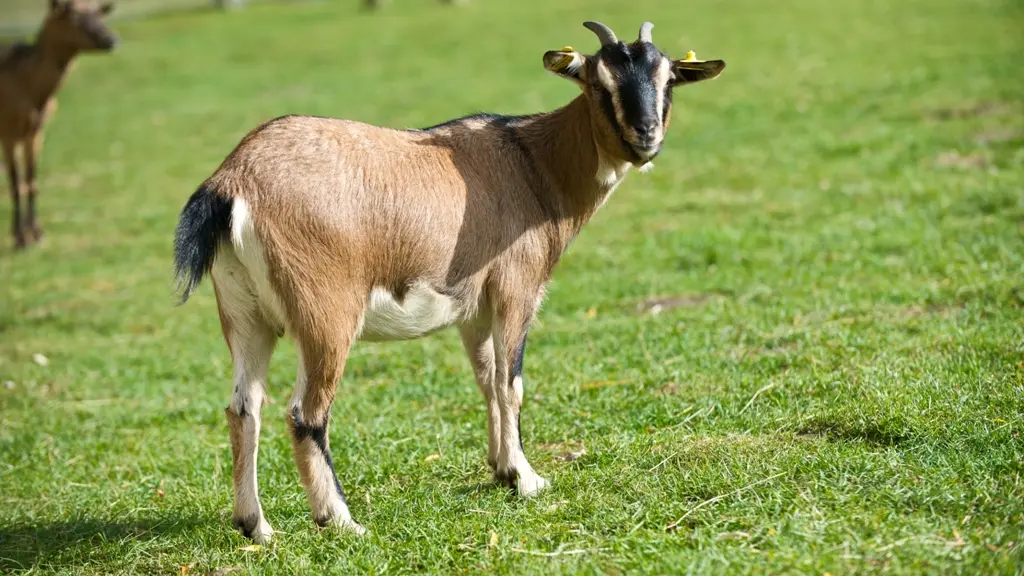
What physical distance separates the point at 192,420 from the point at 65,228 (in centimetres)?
852

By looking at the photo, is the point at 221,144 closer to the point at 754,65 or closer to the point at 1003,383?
the point at 754,65

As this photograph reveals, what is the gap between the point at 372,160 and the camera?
546cm

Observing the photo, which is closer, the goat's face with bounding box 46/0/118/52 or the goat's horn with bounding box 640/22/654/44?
the goat's horn with bounding box 640/22/654/44

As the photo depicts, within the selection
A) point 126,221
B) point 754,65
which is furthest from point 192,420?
point 754,65

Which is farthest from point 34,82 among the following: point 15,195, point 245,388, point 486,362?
point 245,388

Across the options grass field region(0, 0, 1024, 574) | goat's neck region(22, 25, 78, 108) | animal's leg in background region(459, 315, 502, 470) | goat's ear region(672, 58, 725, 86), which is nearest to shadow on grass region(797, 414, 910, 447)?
grass field region(0, 0, 1024, 574)

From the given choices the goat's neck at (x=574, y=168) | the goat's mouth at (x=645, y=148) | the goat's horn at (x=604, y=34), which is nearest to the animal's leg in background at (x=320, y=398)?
the goat's neck at (x=574, y=168)

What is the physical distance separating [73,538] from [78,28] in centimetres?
1206

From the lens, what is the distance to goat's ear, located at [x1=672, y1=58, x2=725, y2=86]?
229 inches

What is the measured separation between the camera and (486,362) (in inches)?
242

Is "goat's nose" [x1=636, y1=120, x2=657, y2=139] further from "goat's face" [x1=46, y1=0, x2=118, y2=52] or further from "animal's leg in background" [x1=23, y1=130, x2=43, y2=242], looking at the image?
"goat's face" [x1=46, y1=0, x2=118, y2=52]

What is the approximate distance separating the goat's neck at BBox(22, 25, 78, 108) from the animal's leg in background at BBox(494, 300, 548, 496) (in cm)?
1197

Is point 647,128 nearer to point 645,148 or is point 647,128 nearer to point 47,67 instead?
point 645,148

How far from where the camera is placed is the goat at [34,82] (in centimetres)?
1498
